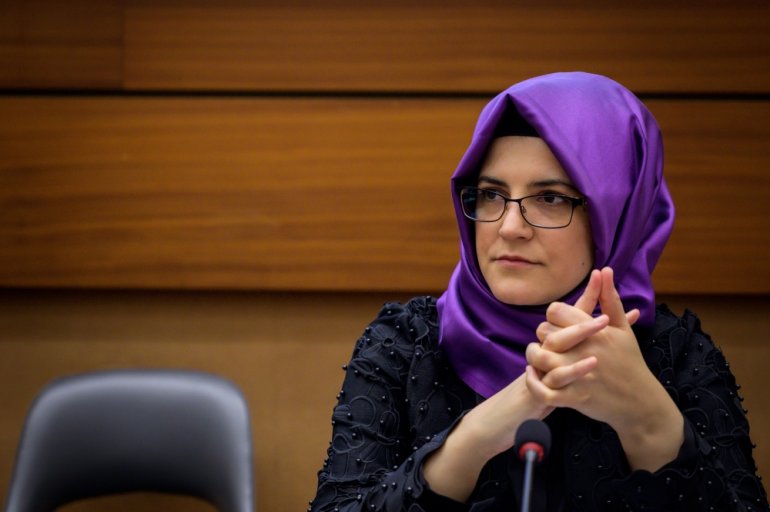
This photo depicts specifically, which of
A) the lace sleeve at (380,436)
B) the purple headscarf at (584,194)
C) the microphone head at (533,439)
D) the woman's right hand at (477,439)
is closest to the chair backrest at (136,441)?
the lace sleeve at (380,436)

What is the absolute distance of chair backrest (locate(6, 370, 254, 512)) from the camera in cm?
208

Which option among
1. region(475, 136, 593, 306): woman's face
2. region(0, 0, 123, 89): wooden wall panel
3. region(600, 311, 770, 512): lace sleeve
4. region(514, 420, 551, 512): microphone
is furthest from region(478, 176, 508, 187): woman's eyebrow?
region(0, 0, 123, 89): wooden wall panel

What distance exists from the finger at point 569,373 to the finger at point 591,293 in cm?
7

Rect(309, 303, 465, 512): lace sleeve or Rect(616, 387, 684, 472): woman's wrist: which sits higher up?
Rect(616, 387, 684, 472): woman's wrist

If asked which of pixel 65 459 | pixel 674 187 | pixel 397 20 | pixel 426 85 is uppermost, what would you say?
pixel 397 20

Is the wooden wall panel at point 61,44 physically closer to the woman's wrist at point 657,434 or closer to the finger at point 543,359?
the finger at point 543,359

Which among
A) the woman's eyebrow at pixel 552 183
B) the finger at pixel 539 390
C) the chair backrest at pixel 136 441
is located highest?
the woman's eyebrow at pixel 552 183

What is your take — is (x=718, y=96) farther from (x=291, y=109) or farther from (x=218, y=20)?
(x=218, y=20)

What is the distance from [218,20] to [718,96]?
1.33 m

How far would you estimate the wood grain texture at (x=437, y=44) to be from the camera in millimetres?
2307

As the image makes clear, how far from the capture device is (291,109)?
7.68ft

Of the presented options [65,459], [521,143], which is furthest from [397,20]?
[65,459]

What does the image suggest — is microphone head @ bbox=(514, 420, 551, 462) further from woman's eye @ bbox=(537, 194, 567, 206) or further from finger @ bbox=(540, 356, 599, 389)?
woman's eye @ bbox=(537, 194, 567, 206)

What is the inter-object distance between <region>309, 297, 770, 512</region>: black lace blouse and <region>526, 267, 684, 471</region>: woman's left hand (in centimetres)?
5
